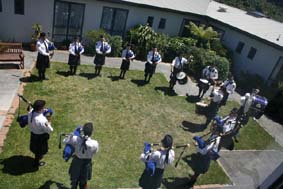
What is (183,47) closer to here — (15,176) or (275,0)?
(15,176)

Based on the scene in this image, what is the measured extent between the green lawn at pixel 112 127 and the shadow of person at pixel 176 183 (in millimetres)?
32

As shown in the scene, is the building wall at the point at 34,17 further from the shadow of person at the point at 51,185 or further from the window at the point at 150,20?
the shadow of person at the point at 51,185

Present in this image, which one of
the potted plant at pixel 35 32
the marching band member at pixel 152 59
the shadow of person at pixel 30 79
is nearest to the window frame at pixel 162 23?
the marching band member at pixel 152 59

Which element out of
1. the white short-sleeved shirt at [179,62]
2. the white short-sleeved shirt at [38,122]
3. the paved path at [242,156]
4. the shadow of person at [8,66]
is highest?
the white short-sleeved shirt at [179,62]

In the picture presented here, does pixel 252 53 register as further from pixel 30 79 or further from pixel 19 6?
pixel 19 6

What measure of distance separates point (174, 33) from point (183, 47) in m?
2.43

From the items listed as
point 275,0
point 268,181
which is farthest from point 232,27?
point 275,0

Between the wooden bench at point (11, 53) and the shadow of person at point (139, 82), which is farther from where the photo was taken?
the shadow of person at point (139, 82)

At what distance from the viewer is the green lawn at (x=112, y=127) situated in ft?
29.2

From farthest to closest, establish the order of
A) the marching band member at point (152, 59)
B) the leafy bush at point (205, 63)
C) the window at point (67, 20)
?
the leafy bush at point (205, 63), the window at point (67, 20), the marching band member at point (152, 59)

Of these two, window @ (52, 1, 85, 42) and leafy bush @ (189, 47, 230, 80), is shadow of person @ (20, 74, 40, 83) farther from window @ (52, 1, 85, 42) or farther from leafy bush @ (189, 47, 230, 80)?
leafy bush @ (189, 47, 230, 80)

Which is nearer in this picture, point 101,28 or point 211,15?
point 101,28

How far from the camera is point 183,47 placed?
64.0 feet

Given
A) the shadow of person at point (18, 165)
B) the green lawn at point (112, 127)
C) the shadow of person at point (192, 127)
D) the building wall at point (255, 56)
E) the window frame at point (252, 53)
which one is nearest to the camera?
the shadow of person at point (18, 165)
